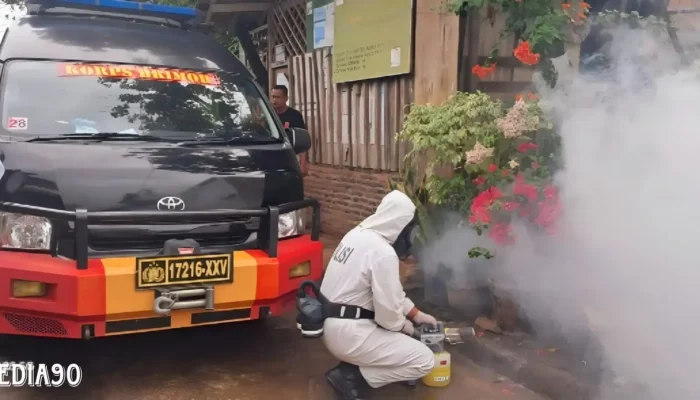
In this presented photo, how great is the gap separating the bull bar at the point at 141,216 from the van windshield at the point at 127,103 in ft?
2.63

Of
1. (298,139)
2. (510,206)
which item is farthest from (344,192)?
(510,206)

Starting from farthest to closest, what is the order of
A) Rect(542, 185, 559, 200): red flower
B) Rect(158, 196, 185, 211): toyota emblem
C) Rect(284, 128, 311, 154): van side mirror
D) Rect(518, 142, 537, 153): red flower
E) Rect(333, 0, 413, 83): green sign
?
Rect(333, 0, 413, 83): green sign, Rect(284, 128, 311, 154): van side mirror, Rect(518, 142, 537, 153): red flower, Rect(542, 185, 559, 200): red flower, Rect(158, 196, 185, 211): toyota emblem

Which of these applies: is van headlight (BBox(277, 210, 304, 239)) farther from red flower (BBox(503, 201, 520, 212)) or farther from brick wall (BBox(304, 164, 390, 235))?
brick wall (BBox(304, 164, 390, 235))

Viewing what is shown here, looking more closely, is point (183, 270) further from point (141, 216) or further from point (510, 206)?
point (510, 206)

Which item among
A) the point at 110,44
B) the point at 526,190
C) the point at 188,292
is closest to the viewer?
the point at 188,292

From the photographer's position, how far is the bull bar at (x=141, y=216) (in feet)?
11.6

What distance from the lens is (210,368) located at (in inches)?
173

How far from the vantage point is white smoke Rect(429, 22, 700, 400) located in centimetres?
358

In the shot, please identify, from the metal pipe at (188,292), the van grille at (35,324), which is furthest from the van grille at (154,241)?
the van grille at (35,324)

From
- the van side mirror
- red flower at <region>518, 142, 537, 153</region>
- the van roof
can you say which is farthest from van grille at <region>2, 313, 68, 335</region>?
red flower at <region>518, 142, 537, 153</region>

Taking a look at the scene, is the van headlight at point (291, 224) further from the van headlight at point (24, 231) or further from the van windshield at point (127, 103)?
the van headlight at point (24, 231)

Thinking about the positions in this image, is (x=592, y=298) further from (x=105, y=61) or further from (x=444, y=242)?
(x=105, y=61)

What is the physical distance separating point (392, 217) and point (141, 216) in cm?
146

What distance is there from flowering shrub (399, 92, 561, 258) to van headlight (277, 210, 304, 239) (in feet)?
3.91
